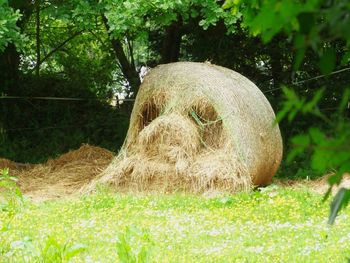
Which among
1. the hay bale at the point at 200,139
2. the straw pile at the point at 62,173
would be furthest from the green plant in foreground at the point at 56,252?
the straw pile at the point at 62,173

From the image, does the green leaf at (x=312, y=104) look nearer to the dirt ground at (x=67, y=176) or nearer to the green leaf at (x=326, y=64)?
the green leaf at (x=326, y=64)

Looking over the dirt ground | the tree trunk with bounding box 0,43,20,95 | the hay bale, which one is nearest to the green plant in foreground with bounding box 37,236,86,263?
the hay bale

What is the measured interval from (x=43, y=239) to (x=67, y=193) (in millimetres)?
4574

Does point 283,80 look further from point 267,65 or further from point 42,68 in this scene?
point 42,68

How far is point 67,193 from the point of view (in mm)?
10867

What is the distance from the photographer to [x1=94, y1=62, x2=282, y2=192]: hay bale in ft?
33.5

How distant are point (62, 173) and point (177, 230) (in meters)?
5.78

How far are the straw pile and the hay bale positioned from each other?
2.93ft

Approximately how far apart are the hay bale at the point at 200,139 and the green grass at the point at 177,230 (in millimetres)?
605

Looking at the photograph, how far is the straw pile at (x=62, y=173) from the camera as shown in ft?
36.1

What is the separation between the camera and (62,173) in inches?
484

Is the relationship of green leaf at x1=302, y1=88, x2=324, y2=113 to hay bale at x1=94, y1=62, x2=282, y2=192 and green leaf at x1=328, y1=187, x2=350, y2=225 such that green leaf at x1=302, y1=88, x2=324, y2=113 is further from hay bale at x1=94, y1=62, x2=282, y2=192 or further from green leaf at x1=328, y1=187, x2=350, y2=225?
hay bale at x1=94, y1=62, x2=282, y2=192

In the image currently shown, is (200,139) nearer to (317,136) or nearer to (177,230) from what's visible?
(177,230)

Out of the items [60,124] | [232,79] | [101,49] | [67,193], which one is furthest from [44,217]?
[101,49]
